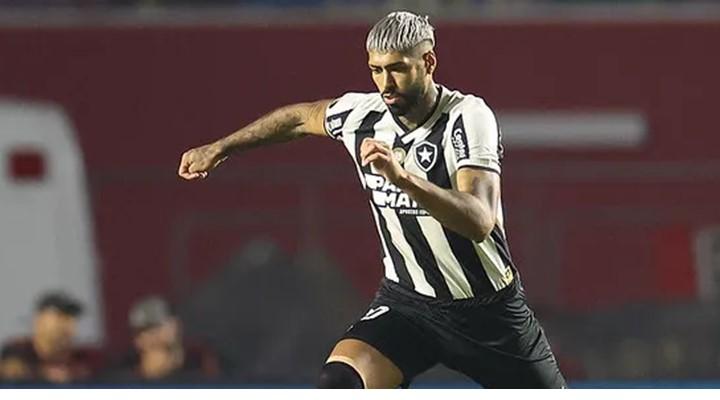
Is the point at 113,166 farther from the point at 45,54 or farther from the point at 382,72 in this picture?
the point at 382,72

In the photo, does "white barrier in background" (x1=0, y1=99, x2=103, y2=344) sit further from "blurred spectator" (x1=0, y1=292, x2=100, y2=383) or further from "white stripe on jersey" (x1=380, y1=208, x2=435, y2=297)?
"white stripe on jersey" (x1=380, y1=208, x2=435, y2=297)

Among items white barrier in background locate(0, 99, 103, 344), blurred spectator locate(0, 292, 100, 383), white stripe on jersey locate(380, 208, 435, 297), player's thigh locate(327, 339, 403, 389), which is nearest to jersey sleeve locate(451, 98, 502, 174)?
white stripe on jersey locate(380, 208, 435, 297)

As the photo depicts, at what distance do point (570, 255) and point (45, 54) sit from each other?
3313 mm

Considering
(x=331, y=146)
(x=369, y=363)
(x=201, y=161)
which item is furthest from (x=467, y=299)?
(x=331, y=146)

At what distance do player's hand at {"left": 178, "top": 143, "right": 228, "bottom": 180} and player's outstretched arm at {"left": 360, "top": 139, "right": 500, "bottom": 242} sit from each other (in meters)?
0.77

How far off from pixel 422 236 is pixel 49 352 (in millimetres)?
4414

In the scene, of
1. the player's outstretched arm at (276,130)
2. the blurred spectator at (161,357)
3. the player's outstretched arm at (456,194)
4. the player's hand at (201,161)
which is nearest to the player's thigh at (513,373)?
the player's outstretched arm at (456,194)

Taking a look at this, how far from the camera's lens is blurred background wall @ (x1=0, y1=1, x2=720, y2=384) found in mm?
11602

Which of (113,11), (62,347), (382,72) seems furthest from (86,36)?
(382,72)

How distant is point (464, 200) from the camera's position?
5742 millimetres

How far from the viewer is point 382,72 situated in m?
6.00

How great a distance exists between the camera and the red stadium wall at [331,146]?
11.6m

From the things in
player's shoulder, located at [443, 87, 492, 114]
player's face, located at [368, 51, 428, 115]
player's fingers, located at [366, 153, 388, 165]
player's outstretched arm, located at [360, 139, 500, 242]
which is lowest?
player's outstretched arm, located at [360, 139, 500, 242]

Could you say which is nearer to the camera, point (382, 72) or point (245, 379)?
point (382, 72)
